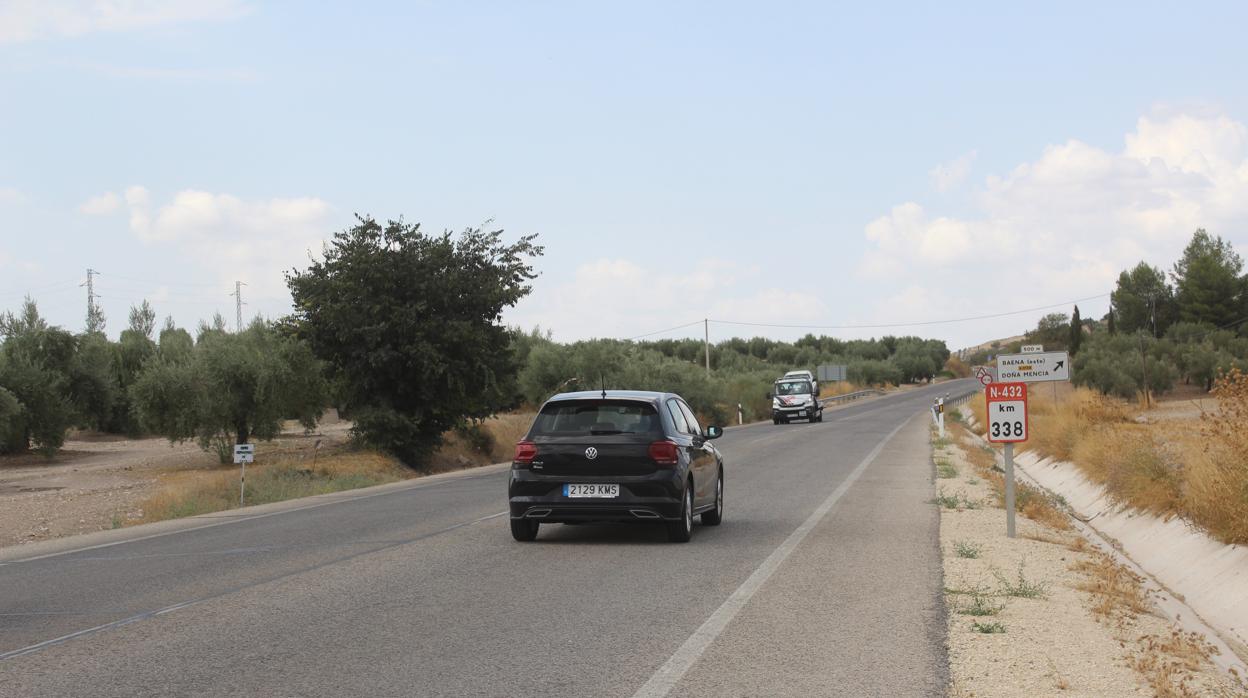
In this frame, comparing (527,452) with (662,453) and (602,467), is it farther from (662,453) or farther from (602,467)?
(662,453)

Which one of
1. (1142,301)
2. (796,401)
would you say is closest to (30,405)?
(796,401)

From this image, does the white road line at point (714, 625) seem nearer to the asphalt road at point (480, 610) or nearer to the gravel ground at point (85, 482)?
the asphalt road at point (480, 610)

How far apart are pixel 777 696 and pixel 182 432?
34.5 meters

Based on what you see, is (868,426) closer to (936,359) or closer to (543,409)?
(543,409)

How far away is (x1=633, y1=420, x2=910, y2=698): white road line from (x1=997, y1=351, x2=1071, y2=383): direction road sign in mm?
3060

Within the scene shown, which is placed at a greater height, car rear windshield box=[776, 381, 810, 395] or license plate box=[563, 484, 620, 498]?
car rear windshield box=[776, 381, 810, 395]

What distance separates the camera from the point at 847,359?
164625 mm

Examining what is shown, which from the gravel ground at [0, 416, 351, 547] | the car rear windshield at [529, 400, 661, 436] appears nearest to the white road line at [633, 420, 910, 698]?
the car rear windshield at [529, 400, 661, 436]

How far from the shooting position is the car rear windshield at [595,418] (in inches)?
516

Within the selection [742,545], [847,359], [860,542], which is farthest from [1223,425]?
[847,359]

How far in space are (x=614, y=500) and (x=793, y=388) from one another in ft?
159

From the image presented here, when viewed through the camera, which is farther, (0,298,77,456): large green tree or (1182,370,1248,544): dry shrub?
(0,298,77,456): large green tree

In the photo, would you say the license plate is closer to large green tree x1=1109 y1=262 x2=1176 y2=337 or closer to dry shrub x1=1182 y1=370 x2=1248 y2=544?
dry shrub x1=1182 y1=370 x2=1248 y2=544

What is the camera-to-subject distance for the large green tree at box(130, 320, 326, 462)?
36781 mm
